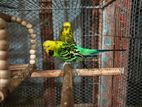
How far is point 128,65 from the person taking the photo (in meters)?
1.48

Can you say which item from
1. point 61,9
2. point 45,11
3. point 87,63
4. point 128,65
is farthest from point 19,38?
point 128,65

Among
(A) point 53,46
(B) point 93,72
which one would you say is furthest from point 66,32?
(B) point 93,72

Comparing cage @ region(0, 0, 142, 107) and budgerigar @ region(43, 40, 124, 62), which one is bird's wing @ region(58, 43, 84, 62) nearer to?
budgerigar @ region(43, 40, 124, 62)

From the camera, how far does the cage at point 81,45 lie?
158cm

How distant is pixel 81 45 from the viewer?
196cm

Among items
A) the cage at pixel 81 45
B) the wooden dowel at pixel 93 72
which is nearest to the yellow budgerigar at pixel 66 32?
the cage at pixel 81 45

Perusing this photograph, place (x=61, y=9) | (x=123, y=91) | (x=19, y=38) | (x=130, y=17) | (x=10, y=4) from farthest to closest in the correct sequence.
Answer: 1. (x=19, y=38)
2. (x=61, y=9)
3. (x=10, y=4)
4. (x=123, y=91)
5. (x=130, y=17)

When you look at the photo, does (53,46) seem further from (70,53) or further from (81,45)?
(81,45)

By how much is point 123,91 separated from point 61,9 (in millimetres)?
828

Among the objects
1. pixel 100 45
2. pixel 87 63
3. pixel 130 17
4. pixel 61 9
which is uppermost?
pixel 61 9

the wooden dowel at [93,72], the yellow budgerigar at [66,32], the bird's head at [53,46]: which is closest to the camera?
the wooden dowel at [93,72]

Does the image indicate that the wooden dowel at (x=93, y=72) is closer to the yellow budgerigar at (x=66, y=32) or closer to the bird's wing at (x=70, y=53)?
the bird's wing at (x=70, y=53)

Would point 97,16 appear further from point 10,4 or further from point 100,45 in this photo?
point 10,4

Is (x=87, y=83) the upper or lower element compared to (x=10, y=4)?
lower
